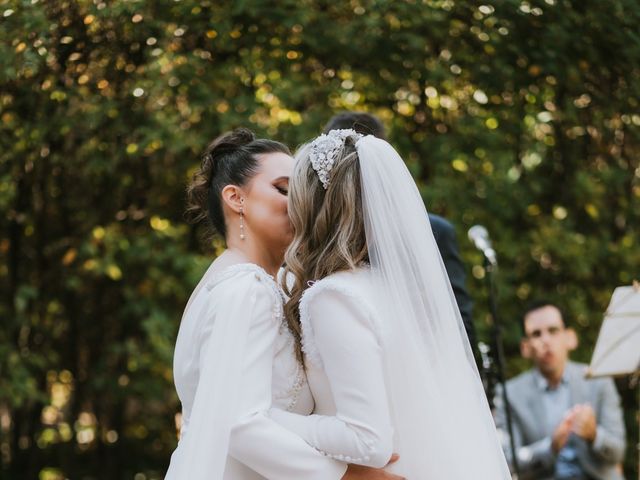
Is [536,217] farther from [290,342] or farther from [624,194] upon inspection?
[290,342]

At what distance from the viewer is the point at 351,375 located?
2.52 m

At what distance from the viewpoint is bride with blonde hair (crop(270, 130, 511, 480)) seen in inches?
100.0

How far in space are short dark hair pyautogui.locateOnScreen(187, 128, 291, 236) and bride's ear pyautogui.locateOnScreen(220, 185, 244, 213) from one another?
21 mm

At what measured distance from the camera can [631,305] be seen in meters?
4.50

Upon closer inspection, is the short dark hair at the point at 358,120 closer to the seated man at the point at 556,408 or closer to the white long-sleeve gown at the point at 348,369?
the white long-sleeve gown at the point at 348,369

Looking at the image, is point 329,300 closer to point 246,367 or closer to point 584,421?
point 246,367

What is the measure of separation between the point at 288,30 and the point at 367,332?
9.59ft

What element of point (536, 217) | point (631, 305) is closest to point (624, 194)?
point (536, 217)

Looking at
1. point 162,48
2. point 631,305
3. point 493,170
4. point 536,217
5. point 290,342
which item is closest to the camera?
point 290,342

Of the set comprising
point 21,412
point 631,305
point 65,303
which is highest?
point 631,305

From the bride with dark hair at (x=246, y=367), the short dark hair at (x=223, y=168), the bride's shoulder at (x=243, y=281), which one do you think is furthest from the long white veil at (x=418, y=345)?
the short dark hair at (x=223, y=168)

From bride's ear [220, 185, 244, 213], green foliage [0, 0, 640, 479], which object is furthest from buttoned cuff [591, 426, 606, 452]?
bride's ear [220, 185, 244, 213]

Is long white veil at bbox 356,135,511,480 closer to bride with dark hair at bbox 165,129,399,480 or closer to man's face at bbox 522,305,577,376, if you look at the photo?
bride with dark hair at bbox 165,129,399,480

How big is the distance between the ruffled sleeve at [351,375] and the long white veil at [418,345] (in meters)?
0.08
